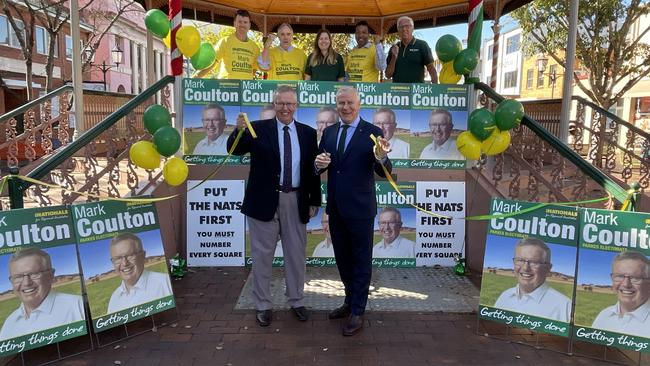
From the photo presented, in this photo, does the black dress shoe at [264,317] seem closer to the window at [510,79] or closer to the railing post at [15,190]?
the railing post at [15,190]

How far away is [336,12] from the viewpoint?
347 inches

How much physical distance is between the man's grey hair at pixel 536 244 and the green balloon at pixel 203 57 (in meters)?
3.77

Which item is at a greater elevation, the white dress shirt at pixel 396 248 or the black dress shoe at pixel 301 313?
the white dress shirt at pixel 396 248

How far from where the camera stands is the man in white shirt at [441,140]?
17.3 ft

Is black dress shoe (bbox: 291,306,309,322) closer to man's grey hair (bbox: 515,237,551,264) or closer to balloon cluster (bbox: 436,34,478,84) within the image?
man's grey hair (bbox: 515,237,551,264)

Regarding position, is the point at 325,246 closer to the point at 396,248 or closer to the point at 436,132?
the point at 396,248

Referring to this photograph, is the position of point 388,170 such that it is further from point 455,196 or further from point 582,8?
point 582,8

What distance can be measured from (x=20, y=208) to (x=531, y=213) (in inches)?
145

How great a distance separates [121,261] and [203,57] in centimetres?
261

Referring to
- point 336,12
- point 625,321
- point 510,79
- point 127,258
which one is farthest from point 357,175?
point 510,79

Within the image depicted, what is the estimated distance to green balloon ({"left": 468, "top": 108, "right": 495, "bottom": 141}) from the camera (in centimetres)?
431

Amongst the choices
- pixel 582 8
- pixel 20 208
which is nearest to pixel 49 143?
pixel 20 208

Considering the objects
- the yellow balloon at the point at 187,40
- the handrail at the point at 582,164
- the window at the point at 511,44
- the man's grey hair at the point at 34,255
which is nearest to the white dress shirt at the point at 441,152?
the handrail at the point at 582,164

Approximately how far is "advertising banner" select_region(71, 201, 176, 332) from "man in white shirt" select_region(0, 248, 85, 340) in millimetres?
210
